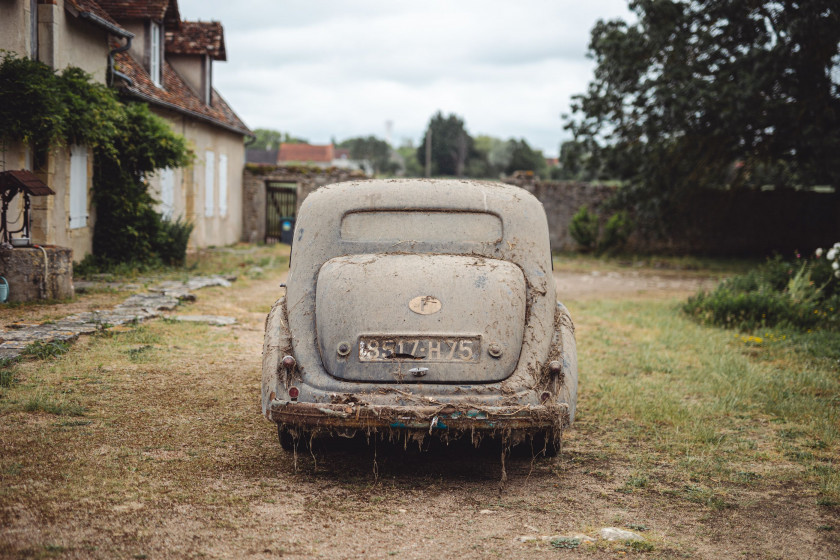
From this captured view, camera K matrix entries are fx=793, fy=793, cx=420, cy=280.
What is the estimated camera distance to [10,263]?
9.87 meters

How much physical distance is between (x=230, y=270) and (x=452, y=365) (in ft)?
39.4

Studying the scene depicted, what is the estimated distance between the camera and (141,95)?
51.1 ft

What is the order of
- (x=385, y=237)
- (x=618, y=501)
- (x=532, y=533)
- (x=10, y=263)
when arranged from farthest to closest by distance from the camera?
1. (x=10, y=263)
2. (x=385, y=237)
3. (x=618, y=501)
4. (x=532, y=533)

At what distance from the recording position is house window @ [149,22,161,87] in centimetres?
1750

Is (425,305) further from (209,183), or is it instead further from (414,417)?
(209,183)

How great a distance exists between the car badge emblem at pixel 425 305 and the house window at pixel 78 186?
10411 millimetres

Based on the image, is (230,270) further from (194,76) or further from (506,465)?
→ (506,465)

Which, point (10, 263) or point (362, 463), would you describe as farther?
point (10, 263)

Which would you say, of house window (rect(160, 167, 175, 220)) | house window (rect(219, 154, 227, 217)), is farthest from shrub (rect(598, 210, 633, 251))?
house window (rect(160, 167, 175, 220))

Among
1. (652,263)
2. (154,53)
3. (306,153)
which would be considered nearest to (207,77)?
(154,53)

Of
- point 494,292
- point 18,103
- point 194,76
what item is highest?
point 194,76

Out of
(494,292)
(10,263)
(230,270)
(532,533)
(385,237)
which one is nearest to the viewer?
(532,533)

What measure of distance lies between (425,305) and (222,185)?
19556mm

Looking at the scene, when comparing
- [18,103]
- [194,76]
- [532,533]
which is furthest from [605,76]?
[532,533]
